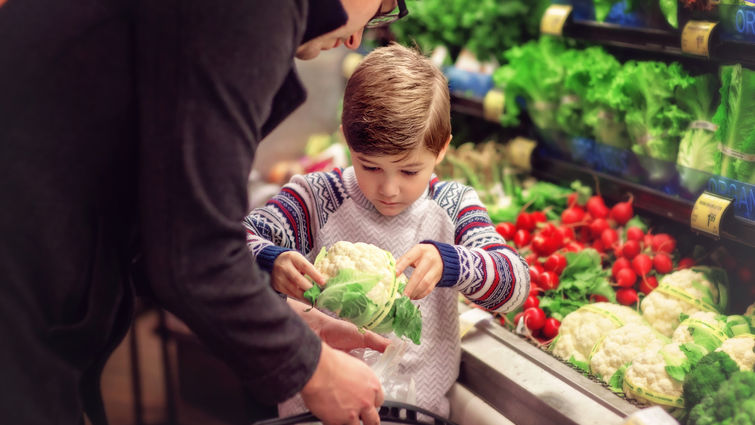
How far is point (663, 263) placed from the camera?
2.19 metres

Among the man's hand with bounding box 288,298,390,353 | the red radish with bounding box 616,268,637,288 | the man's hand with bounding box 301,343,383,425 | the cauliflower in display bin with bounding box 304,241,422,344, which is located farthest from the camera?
the red radish with bounding box 616,268,637,288

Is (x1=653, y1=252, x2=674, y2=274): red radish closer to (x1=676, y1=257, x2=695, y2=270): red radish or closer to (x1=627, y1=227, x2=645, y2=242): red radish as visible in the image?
(x1=676, y1=257, x2=695, y2=270): red radish

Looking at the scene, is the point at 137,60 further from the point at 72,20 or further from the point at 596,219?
the point at 596,219

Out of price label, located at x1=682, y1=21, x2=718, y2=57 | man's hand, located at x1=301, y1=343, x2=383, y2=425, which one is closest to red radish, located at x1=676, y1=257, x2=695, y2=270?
price label, located at x1=682, y1=21, x2=718, y2=57

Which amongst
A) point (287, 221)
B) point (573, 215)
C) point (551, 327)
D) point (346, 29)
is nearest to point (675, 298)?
point (551, 327)

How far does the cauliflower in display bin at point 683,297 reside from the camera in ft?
6.38

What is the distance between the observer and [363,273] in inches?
55.7

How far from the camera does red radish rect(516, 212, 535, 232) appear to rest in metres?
2.56

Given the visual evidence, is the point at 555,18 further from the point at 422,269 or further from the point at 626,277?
the point at 422,269

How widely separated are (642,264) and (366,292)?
1.23 meters

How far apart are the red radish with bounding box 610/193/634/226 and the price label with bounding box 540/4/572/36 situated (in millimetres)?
735

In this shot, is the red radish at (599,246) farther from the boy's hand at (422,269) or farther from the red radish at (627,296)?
the boy's hand at (422,269)

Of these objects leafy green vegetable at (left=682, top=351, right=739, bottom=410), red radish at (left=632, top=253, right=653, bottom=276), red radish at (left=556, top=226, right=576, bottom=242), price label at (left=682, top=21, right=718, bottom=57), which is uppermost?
price label at (left=682, top=21, right=718, bottom=57)

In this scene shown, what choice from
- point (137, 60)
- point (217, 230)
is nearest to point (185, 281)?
point (217, 230)
